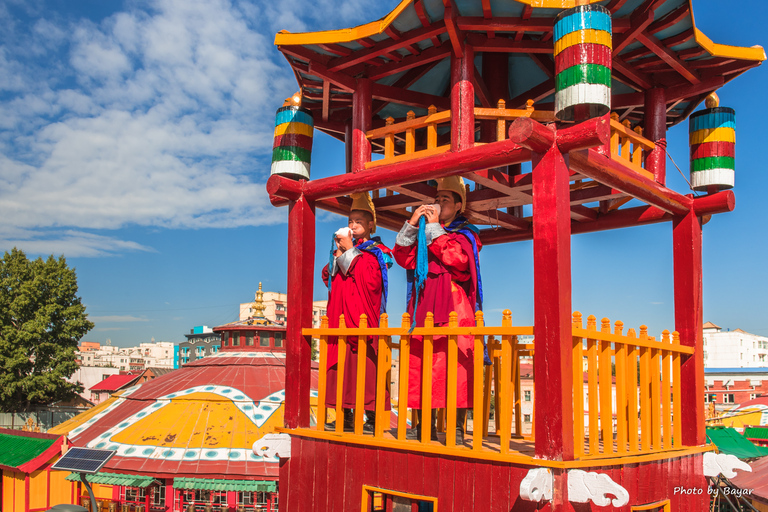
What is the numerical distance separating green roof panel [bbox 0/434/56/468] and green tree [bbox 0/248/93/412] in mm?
17175

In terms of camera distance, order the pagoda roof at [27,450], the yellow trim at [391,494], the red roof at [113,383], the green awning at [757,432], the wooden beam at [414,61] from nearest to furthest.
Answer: the yellow trim at [391,494], the wooden beam at [414,61], the pagoda roof at [27,450], the green awning at [757,432], the red roof at [113,383]

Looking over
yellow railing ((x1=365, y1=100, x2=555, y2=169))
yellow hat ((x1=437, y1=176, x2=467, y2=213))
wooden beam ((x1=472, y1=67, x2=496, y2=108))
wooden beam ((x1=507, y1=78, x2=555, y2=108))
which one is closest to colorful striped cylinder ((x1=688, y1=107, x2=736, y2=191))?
wooden beam ((x1=507, y1=78, x2=555, y2=108))

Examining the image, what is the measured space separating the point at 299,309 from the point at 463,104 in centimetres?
251

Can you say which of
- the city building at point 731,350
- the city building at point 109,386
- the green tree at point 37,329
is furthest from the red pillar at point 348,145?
the city building at point 731,350

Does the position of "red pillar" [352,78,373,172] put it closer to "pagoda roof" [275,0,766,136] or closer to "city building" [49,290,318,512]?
"pagoda roof" [275,0,766,136]

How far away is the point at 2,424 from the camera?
3381 centimetres

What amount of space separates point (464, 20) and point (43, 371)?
131 feet

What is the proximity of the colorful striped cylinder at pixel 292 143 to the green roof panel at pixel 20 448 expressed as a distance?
1697 centimetres

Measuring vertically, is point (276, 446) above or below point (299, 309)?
below

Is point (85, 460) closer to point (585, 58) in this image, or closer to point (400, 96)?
point (400, 96)

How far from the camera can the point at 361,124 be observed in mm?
6062

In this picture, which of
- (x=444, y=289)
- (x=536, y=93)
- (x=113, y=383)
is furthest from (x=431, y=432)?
(x=113, y=383)

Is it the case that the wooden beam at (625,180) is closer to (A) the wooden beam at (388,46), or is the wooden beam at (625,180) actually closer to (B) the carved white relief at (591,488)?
(A) the wooden beam at (388,46)

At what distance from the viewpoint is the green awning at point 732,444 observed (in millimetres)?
19725
